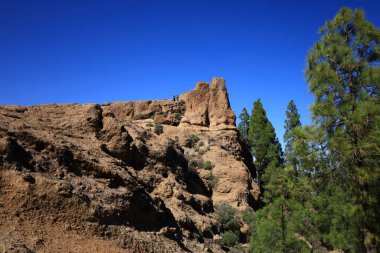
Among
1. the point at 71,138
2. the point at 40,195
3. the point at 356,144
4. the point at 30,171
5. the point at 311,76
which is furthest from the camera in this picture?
the point at 71,138

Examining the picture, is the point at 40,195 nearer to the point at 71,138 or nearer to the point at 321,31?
the point at 71,138

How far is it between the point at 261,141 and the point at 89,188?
36.0m

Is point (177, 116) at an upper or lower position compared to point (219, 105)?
lower

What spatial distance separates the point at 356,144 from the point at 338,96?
1283 mm

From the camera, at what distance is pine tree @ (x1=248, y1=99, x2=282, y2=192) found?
44.8 metres

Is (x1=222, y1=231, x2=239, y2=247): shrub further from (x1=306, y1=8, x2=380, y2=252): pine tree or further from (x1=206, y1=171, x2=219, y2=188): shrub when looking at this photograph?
(x1=306, y1=8, x2=380, y2=252): pine tree

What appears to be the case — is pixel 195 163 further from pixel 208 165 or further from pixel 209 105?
pixel 209 105

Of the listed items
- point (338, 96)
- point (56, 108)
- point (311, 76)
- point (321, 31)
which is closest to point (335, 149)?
point (338, 96)

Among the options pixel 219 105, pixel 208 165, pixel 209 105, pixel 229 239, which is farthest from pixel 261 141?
pixel 229 239

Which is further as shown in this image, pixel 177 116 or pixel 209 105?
pixel 177 116

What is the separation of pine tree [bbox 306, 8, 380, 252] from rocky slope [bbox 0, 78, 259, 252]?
7.37m

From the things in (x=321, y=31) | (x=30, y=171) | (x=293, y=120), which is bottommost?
(x=30, y=171)

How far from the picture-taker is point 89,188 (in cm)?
1221

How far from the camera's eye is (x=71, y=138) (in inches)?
613
